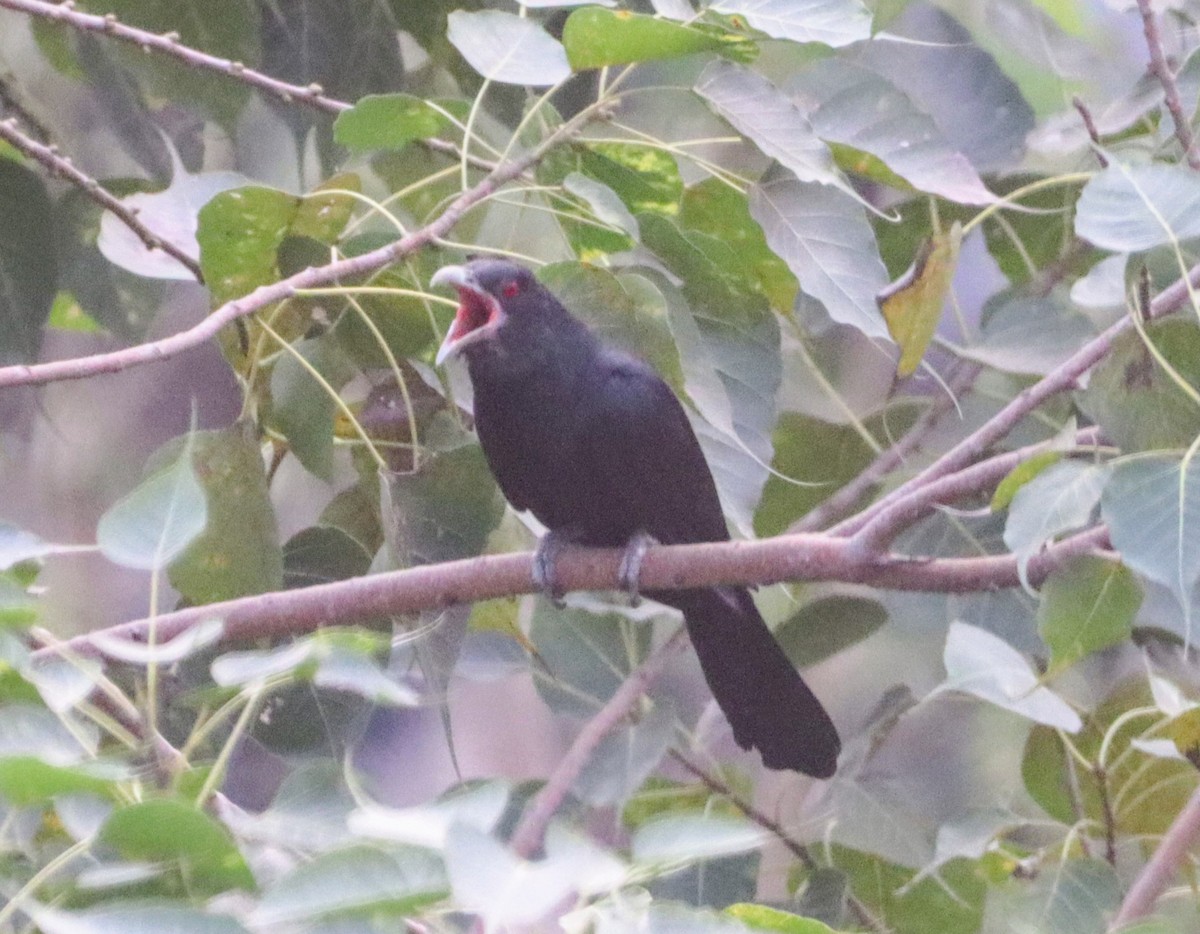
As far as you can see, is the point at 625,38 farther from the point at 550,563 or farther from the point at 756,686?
the point at 756,686

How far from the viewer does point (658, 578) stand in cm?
176

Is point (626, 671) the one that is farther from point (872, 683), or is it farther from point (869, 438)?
point (872, 683)

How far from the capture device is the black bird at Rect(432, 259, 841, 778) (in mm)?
2309

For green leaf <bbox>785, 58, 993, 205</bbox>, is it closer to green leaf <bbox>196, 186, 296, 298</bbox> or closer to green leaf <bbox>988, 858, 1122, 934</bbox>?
green leaf <bbox>196, 186, 296, 298</bbox>

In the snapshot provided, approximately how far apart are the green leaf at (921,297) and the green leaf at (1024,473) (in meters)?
0.22

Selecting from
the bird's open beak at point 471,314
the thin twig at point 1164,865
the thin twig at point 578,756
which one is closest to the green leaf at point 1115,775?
the thin twig at point 1164,865

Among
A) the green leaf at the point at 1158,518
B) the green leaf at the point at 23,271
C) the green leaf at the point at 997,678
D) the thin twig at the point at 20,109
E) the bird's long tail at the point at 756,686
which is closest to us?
the green leaf at the point at 1158,518

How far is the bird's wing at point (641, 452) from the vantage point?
2.30 metres

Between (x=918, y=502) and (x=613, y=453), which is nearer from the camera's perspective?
(x=918, y=502)

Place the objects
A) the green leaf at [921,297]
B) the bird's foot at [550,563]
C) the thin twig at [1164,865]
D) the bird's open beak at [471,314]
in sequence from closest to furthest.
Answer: the green leaf at [921,297]
the thin twig at [1164,865]
the bird's foot at [550,563]
the bird's open beak at [471,314]

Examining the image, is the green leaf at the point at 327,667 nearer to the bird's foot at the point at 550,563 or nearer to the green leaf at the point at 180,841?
the green leaf at the point at 180,841

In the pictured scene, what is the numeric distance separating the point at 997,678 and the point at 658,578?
481 mm

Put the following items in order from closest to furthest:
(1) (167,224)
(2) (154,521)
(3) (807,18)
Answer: (2) (154,521)
(3) (807,18)
(1) (167,224)

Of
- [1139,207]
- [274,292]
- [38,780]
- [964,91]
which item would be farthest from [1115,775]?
[38,780]
